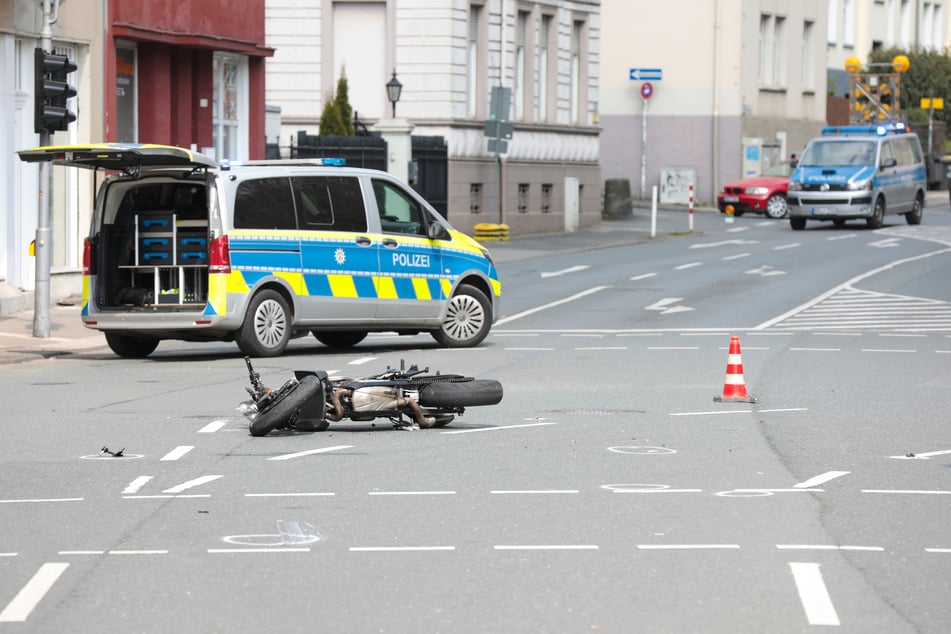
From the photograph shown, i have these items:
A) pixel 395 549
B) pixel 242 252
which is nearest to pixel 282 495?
pixel 395 549

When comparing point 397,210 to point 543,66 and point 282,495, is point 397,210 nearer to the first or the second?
point 282,495

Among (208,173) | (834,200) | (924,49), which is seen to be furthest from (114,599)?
(924,49)

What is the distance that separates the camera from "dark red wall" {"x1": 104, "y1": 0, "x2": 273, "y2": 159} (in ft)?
87.9

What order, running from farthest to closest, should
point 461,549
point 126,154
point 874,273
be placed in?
point 874,273, point 126,154, point 461,549

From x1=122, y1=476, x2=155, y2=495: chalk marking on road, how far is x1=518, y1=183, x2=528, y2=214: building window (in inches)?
1386

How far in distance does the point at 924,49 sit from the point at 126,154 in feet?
219

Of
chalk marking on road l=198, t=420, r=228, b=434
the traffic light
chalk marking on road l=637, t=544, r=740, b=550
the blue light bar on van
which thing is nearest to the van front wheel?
the traffic light

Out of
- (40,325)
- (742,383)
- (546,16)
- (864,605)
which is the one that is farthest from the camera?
(546,16)

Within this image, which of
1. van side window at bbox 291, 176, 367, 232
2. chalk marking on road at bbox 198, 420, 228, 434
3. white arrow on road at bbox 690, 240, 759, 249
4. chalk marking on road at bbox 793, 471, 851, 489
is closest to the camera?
chalk marking on road at bbox 793, 471, 851, 489

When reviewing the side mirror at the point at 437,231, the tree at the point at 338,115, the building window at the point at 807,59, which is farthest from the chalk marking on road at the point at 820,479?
the building window at the point at 807,59

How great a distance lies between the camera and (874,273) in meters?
31.7

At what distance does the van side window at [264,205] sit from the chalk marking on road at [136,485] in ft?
25.5

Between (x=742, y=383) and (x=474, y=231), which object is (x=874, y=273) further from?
(x=742, y=383)

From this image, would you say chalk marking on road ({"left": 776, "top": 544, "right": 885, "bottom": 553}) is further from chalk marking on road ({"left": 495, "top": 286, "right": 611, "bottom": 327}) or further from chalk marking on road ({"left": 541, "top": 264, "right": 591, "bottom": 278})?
chalk marking on road ({"left": 541, "top": 264, "right": 591, "bottom": 278})
